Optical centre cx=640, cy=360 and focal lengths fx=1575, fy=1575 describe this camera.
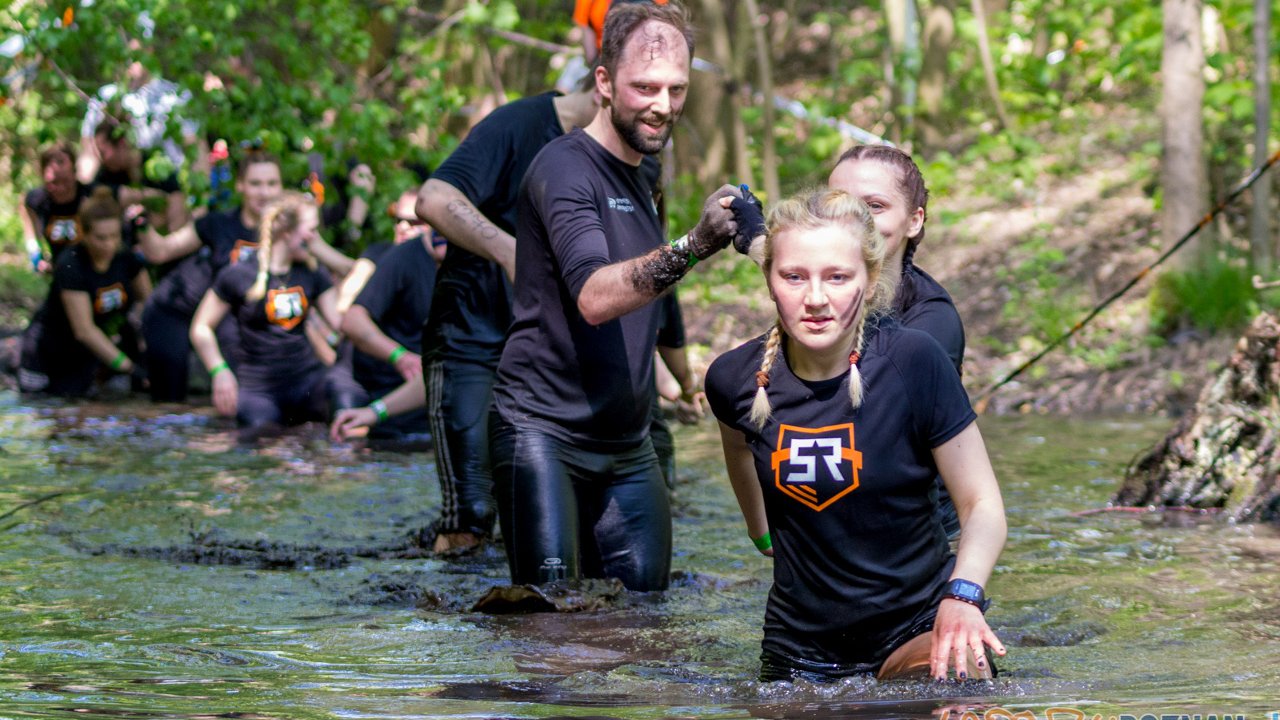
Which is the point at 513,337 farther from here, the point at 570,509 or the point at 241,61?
the point at 241,61

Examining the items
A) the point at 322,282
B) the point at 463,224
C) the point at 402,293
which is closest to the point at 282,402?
the point at 322,282

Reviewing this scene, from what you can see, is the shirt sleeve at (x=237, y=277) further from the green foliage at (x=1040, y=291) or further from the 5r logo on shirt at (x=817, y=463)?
the 5r logo on shirt at (x=817, y=463)

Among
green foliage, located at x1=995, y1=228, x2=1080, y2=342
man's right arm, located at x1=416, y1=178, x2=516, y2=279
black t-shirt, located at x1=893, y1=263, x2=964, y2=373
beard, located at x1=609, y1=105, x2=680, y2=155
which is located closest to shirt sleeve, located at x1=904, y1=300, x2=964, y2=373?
black t-shirt, located at x1=893, y1=263, x2=964, y2=373

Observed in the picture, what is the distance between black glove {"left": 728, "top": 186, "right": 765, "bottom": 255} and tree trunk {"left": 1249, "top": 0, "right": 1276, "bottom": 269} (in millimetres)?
8905

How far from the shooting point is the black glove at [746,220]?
4.42 metres

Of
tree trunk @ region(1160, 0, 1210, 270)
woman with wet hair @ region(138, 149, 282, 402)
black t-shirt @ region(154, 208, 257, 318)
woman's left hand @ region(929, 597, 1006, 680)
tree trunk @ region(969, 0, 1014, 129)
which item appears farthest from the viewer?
tree trunk @ region(969, 0, 1014, 129)

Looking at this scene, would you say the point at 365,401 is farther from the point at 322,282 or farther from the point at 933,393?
the point at 933,393

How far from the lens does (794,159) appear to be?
70.8 feet

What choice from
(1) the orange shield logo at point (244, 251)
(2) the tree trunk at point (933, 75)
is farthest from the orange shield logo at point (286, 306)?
(2) the tree trunk at point (933, 75)

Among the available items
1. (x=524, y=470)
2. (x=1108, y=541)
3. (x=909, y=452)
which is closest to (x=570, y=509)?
(x=524, y=470)

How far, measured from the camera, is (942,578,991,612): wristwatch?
3.92 metres

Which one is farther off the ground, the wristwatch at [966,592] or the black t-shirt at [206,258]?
the black t-shirt at [206,258]

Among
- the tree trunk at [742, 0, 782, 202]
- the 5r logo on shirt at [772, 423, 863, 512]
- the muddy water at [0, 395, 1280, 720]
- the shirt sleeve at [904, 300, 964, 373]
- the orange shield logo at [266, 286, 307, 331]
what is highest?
the tree trunk at [742, 0, 782, 202]

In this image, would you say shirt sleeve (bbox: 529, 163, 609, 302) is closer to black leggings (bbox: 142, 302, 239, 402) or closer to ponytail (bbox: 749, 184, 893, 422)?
ponytail (bbox: 749, 184, 893, 422)
